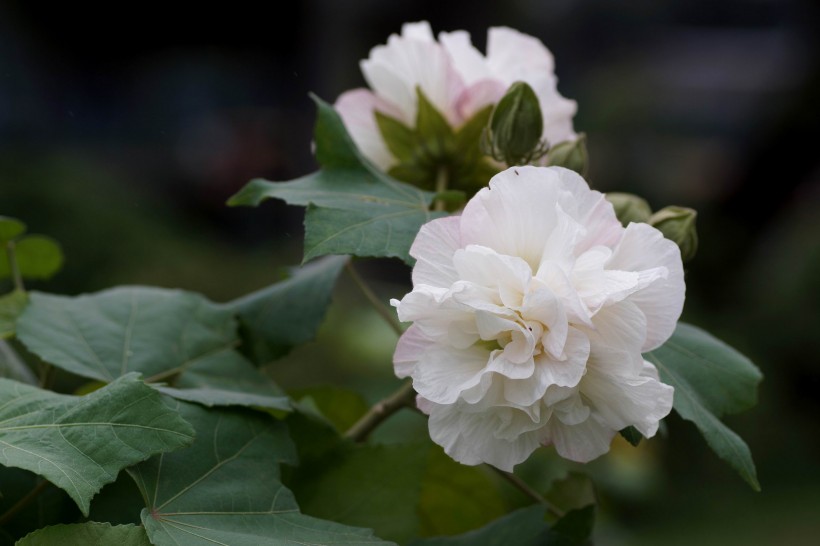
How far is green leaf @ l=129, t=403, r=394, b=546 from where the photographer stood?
45cm

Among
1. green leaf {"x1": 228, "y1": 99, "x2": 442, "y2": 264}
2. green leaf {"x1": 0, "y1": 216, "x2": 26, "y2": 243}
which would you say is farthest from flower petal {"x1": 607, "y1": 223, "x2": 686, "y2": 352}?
green leaf {"x1": 0, "y1": 216, "x2": 26, "y2": 243}

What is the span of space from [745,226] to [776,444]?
1088mm

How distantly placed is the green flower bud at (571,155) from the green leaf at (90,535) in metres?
0.32

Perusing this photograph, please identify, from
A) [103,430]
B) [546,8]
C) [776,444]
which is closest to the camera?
[103,430]

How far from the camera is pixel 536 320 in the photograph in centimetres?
44

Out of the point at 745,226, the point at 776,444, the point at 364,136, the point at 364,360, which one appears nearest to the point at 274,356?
the point at 364,136

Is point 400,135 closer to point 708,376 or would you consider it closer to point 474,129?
point 474,129

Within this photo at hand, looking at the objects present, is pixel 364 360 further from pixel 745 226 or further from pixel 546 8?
pixel 546 8

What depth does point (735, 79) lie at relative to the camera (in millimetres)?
5594

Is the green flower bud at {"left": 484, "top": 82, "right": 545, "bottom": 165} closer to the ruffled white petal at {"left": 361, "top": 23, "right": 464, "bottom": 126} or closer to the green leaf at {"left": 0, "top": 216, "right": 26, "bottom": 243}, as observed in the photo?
the ruffled white petal at {"left": 361, "top": 23, "right": 464, "bottom": 126}

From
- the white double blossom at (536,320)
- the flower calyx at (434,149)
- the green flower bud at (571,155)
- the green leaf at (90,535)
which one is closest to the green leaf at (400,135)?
the flower calyx at (434,149)

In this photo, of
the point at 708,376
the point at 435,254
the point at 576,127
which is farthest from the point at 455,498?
the point at 576,127

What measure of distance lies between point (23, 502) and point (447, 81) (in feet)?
1.22

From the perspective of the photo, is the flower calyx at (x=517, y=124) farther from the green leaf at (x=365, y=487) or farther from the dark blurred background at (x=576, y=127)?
the dark blurred background at (x=576, y=127)
